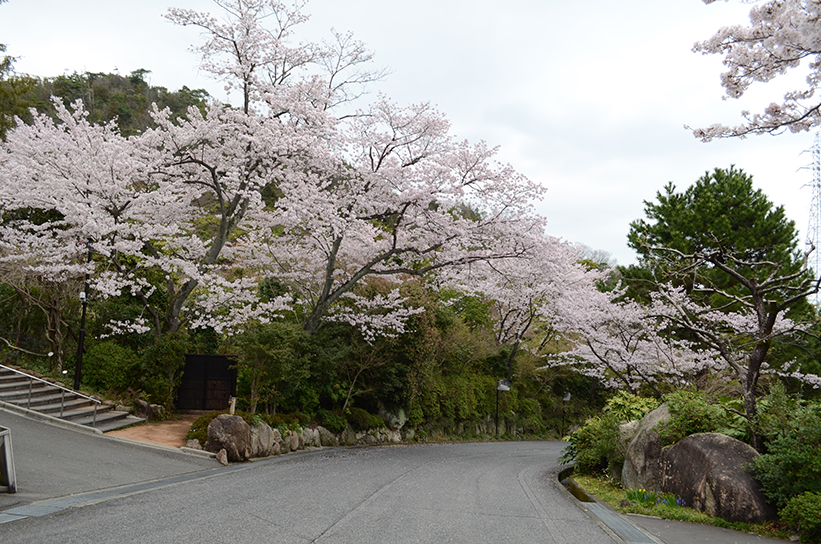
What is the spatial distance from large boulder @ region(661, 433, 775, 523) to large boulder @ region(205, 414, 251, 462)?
7.94m

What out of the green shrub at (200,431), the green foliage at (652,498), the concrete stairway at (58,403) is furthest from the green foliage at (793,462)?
the concrete stairway at (58,403)

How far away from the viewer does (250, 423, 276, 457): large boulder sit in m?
11.0

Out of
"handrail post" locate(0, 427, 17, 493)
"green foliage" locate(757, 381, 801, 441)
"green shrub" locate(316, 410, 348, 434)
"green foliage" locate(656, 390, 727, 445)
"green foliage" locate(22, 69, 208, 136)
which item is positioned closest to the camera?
"handrail post" locate(0, 427, 17, 493)

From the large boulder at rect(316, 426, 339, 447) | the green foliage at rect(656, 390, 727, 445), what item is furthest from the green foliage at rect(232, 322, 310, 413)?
the green foliage at rect(656, 390, 727, 445)

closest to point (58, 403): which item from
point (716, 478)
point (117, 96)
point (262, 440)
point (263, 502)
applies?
point (262, 440)

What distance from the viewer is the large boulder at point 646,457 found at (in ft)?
27.7

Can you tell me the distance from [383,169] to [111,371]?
28.8 feet

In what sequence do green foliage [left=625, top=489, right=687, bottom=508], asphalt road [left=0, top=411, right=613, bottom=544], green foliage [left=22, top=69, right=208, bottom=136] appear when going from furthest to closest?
green foliage [left=22, top=69, right=208, bottom=136], green foliage [left=625, top=489, right=687, bottom=508], asphalt road [left=0, top=411, right=613, bottom=544]

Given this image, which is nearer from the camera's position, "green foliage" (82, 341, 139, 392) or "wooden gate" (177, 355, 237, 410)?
"green foliage" (82, 341, 139, 392)

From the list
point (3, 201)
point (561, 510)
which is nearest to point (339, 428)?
point (561, 510)

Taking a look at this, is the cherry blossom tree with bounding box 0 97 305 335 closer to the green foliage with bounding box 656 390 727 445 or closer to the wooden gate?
the wooden gate

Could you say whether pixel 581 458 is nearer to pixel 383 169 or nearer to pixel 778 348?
pixel 383 169

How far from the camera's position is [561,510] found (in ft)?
25.4

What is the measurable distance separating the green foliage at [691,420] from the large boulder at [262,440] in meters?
8.10
